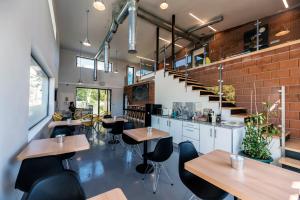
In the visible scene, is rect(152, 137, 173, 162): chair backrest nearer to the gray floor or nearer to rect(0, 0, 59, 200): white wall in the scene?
the gray floor

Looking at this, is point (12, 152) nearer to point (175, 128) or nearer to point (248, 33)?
point (175, 128)

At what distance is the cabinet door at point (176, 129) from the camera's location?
14.0 ft

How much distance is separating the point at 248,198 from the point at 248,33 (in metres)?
6.92

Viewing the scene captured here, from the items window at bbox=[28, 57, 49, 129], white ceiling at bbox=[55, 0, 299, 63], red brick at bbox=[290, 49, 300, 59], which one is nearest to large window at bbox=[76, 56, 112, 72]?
white ceiling at bbox=[55, 0, 299, 63]

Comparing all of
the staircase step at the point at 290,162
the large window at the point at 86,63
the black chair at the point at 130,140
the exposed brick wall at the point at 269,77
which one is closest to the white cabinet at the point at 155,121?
the black chair at the point at 130,140

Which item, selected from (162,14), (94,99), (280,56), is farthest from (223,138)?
(94,99)

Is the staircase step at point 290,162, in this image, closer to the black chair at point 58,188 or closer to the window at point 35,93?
the black chair at point 58,188

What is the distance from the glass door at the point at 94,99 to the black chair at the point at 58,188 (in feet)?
27.6

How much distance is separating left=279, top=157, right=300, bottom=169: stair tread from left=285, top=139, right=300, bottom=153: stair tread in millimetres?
174

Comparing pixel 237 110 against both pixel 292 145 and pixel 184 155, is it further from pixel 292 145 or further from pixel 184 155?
pixel 184 155

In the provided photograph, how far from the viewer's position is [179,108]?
4.90m

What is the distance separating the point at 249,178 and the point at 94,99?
9816 mm

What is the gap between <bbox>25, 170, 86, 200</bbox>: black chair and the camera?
0.95 metres

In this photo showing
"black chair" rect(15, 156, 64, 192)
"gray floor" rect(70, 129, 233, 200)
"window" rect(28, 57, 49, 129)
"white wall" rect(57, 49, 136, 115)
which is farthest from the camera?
"white wall" rect(57, 49, 136, 115)
